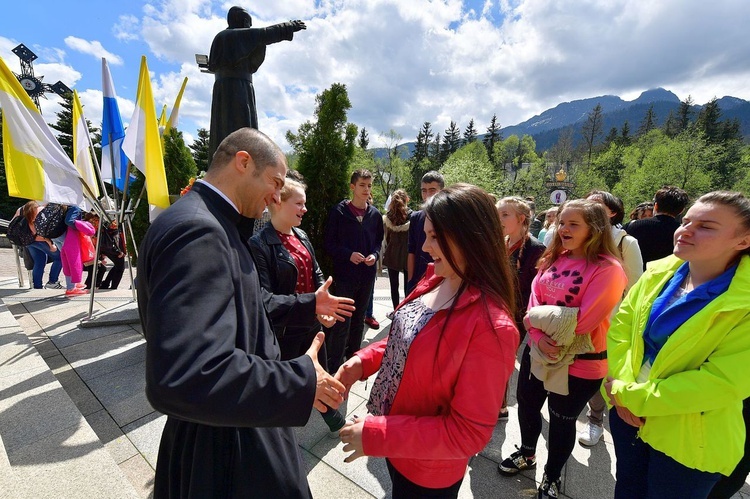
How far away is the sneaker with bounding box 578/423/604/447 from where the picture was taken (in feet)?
9.82

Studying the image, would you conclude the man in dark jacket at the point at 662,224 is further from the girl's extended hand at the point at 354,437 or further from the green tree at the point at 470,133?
the green tree at the point at 470,133

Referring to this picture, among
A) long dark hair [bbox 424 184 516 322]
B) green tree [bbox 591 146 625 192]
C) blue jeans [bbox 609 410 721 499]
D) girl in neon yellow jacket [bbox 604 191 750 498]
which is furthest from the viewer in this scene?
green tree [bbox 591 146 625 192]

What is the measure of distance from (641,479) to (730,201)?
5.26ft

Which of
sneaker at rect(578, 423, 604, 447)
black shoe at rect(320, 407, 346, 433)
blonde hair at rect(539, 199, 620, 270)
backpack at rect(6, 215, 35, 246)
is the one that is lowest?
sneaker at rect(578, 423, 604, 447)

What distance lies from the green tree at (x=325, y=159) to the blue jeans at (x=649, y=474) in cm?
407

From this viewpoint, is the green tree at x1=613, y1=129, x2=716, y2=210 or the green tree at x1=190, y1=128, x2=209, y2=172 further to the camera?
the green tree at x1=190, y1=128, x2=209, y2=172

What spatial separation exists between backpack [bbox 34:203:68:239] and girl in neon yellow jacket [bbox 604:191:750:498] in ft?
30.4

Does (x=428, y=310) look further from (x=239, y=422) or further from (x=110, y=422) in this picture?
(x=110, y=422)

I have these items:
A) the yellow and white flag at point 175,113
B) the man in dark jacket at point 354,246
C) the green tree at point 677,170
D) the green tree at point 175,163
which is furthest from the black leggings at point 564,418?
the green tree at point 677,170

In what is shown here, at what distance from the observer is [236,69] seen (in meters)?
3.14

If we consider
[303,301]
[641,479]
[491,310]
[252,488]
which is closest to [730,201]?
[491,310]

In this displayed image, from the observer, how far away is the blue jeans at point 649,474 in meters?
1.62

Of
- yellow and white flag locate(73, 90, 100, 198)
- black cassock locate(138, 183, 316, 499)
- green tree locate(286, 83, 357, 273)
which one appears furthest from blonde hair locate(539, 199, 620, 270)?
yellow and white flag locate(73, 90, 100, 198)

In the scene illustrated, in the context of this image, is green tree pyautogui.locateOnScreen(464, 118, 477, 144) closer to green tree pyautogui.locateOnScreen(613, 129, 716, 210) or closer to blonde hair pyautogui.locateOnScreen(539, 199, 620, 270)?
green tree pyautogui.locateOnScreen(613, 129, 716, 210)
